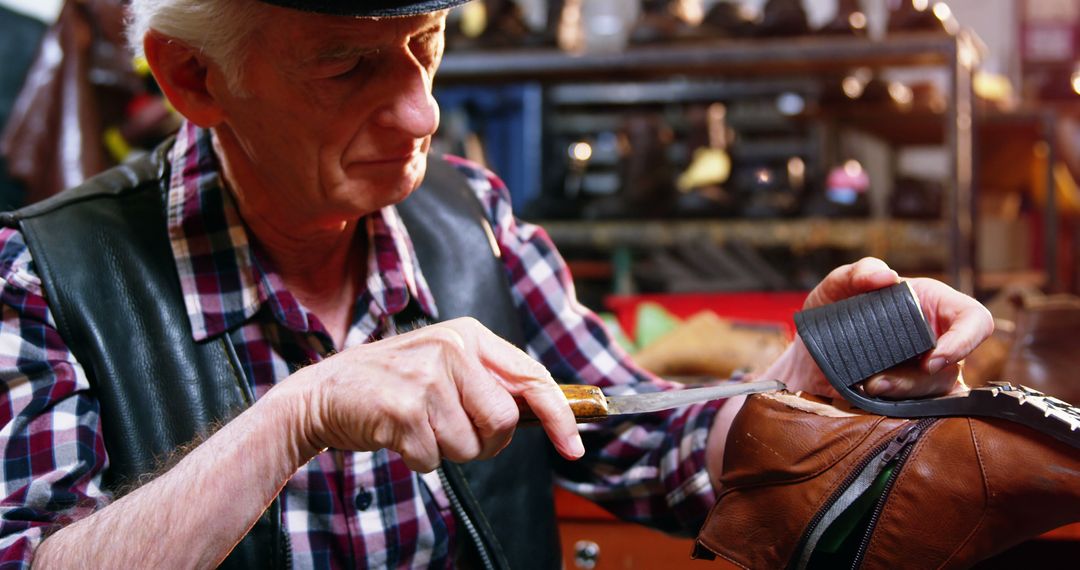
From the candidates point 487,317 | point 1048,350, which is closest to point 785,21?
point 1048,350

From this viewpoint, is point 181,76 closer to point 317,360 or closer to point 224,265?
point 224,265

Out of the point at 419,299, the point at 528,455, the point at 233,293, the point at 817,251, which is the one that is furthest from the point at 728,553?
the point at 817,251

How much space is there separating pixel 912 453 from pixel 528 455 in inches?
23.5

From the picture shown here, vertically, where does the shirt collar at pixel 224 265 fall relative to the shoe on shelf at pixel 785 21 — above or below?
below

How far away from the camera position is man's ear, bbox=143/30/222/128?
118cm

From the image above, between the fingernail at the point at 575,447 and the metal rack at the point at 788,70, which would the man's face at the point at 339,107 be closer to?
the fingernail at the point at 575,447

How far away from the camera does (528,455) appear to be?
141 cm

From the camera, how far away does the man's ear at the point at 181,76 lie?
1185 mm

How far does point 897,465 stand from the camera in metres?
0.95

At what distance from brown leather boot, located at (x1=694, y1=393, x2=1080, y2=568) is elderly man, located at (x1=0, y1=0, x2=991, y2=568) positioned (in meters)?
0.09

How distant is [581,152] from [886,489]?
320cm

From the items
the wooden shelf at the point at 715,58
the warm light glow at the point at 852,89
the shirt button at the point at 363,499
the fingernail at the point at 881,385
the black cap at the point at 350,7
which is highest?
the black cap at the point at 350,7

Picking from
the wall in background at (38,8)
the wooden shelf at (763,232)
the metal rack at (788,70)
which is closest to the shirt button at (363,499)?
the metal rack at (788,70)

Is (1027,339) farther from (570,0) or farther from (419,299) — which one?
(570,0)
